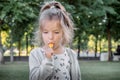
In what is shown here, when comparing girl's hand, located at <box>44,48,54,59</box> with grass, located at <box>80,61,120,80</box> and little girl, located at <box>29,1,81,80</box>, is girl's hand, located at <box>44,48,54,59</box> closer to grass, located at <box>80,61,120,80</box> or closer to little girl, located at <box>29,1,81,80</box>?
little girl, located at <box>29,1,81,80</box>

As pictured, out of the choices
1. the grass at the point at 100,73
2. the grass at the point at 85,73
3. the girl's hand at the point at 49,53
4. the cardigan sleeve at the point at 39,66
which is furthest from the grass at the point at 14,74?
the girl's hand at the point at 49,53

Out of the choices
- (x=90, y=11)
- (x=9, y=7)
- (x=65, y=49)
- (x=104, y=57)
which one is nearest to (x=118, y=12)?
(x=90, y=11)

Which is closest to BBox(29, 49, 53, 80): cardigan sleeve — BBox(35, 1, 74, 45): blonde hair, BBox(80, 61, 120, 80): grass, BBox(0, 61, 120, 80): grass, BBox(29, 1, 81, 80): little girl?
BBox(29, 1, 81, 80): little girl

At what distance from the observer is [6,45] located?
4156 cm

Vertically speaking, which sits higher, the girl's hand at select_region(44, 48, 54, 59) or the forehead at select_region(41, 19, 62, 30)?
the forehead at select_region(41, 19, 62, 30)

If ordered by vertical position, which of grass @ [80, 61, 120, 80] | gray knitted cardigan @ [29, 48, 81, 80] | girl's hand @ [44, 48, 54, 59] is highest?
girl's hand @ [44, 48, 54, 59]

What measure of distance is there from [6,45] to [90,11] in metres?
30.6

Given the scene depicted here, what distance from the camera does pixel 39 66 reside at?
220 centimetres

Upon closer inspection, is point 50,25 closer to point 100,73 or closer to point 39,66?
point 39,66

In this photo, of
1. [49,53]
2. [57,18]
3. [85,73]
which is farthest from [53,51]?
[85,73]

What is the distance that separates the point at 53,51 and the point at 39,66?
120 millimetres

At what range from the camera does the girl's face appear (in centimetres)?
223

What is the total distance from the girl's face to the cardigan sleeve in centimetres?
10

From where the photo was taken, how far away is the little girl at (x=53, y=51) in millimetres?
2172
